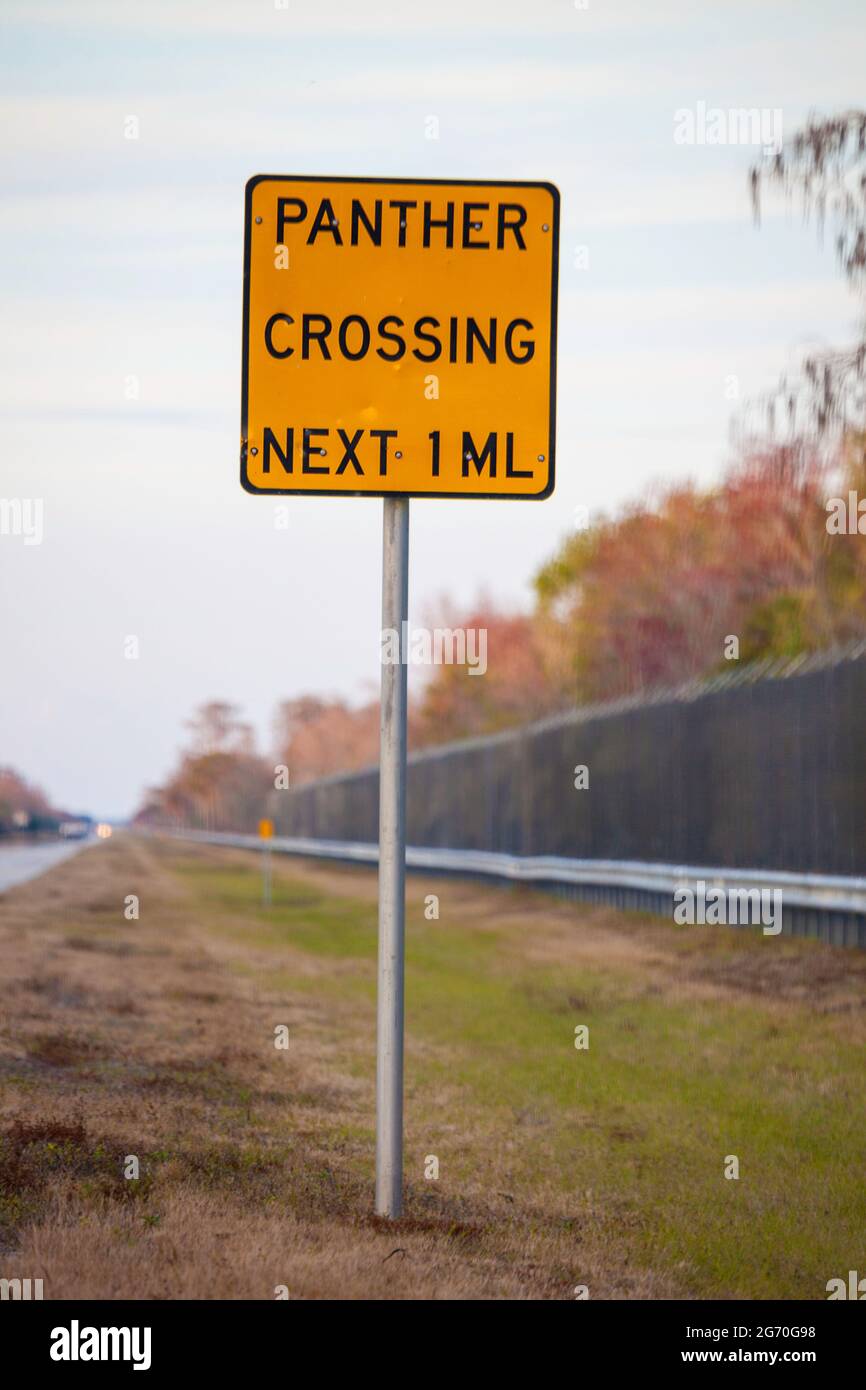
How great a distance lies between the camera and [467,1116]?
10297mm

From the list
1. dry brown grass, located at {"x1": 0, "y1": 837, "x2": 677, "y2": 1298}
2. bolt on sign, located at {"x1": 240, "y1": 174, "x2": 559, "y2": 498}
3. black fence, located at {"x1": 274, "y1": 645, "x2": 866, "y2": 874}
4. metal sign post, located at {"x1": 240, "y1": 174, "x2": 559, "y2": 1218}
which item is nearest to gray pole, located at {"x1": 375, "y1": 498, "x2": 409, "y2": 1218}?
metal sign post, located at {"x1": 240, "y1": 174, "x2": 559, "y2": 1218}

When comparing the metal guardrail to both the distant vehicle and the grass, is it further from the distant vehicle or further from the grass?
the distant vehicle

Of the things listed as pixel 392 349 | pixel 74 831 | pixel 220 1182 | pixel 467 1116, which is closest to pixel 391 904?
pixel 220 1182

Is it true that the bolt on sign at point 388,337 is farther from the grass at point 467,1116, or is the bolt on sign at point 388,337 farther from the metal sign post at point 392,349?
the grass at point 467,1116

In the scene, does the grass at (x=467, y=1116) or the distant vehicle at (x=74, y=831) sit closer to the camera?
the grass at (x=467, y=1116)

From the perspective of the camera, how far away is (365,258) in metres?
7.26

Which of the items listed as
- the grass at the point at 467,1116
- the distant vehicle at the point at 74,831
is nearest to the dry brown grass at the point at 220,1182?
the grass at the point at 467,1116

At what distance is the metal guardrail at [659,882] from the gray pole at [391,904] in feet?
33.3

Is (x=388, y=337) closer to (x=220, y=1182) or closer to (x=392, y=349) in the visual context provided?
(x=392, y=349)

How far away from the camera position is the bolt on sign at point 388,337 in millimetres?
7219

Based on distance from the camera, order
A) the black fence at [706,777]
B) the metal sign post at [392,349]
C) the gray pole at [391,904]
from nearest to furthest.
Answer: the gray pole at [391,904], the metal sign post at [392,349], the black fence at [706,777]
